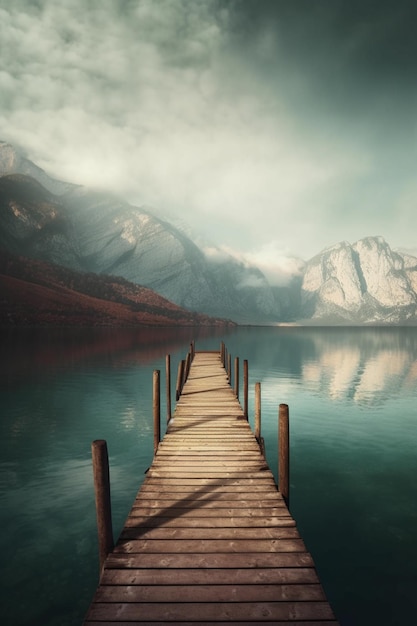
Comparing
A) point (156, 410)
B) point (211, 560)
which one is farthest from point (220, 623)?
point (156, 410)

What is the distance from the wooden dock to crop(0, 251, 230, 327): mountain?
118 m

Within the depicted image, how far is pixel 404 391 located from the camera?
1281 inches

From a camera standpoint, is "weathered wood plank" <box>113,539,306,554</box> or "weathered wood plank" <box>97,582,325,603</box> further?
"weathered wood plank" <box>113,539,306,554</box>

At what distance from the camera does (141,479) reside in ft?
44.5

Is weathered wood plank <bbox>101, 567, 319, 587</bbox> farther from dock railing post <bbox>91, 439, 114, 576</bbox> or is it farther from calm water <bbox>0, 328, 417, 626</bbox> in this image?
calm water <bbox>0, 328, 417, 626</bbox>

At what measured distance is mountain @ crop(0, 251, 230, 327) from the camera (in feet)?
384

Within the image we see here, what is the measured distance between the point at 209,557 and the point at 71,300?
13699 cm

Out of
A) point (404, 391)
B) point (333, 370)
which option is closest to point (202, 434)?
point (404, 391)

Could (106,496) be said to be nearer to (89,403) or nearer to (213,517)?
(213,517)

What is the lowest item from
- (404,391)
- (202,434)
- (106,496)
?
(404,391)

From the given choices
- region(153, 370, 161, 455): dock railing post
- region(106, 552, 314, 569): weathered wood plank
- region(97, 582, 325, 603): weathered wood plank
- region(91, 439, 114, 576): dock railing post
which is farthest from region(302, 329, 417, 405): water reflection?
region(91, 439, 114, 576): dock railing post

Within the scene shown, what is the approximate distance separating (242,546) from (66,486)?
32.2 ft

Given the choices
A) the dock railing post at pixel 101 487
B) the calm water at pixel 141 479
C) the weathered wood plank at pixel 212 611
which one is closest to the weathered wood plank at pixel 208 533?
the dock railing post at pixel 101 487

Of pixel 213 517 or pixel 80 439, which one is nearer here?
pixel 213 517
